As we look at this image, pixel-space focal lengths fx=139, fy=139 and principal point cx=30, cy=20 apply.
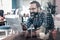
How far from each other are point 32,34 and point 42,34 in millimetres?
82

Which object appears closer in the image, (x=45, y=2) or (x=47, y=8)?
(x=47, y=8)

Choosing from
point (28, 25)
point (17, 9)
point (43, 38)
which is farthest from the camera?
point (17, 9)

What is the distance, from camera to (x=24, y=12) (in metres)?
1.45

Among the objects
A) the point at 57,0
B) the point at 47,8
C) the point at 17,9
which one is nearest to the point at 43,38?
the point at 47,8

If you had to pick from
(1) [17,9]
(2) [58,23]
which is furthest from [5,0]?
(2) [58,23]

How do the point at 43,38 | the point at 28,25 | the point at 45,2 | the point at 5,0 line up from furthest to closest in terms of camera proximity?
the point at 5,0, the point at 45,2, the point at 28,25, the point at 43,38

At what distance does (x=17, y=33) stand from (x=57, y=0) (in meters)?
0.48

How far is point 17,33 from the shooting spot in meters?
1.17

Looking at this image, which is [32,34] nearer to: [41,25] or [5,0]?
[41,25]

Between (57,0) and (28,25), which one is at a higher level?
(57,0)

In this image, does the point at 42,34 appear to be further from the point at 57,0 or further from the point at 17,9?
the point at 17,9

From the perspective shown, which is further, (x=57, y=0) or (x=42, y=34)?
(x=57, y=0)

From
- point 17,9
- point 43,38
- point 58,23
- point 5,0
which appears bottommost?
point 43,38

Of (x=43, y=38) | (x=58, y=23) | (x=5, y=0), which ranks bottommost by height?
(x=43, y=38)
